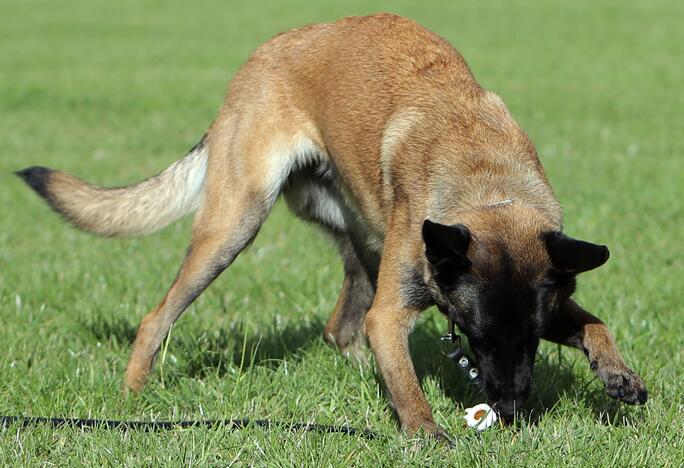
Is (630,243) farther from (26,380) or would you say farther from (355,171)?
(26,380)

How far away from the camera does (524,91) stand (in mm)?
16625

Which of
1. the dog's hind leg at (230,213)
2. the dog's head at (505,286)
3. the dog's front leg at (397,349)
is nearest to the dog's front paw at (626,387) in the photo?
the dog's head at (505,286)

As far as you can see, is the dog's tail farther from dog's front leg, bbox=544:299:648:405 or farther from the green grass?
dog's front leg, bbox=544:299:648:405

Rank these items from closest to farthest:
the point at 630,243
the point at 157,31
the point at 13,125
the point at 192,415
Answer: the point at 192,415 < the point at 630,243 < the point at 13,125 < the point at 157,31

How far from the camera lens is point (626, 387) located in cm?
418

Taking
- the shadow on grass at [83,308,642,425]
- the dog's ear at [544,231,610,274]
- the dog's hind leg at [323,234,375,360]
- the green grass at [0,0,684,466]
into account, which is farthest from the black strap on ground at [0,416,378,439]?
the dog's hind leg at [323,234,375,360]

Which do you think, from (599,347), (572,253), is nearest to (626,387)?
(599,347)

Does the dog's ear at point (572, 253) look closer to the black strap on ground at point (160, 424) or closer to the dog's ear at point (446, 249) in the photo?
the dog's ear at point (446, 249)

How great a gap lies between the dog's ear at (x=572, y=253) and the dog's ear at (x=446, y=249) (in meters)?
0.33

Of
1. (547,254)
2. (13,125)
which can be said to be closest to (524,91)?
(13,125)

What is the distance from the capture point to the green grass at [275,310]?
4.07 meters

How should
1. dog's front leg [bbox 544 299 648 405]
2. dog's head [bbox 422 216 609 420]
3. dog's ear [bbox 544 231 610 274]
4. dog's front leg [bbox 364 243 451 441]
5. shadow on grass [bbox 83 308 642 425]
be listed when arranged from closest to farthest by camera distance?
dog's ear [bbox 544 231 610 274], dog's head [bbox 422 216 609 420], dog's front leg [bbox 544 299 648 405], dog's front leg [bbox 364 243 451 441], shadow on grass [bbox 83 308 642 425]

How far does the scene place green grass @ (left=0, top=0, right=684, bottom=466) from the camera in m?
4.07

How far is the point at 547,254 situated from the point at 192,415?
1.74 m
